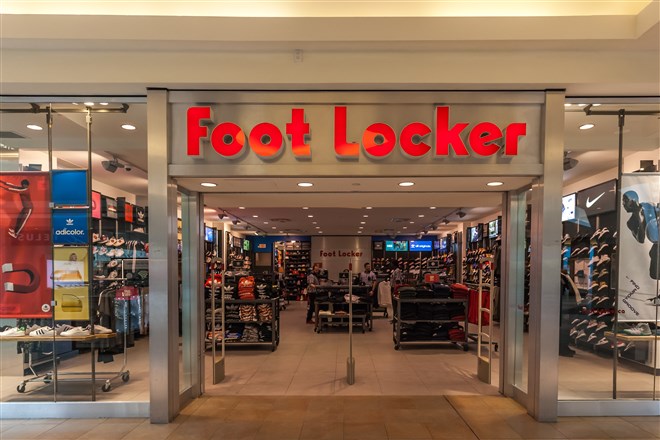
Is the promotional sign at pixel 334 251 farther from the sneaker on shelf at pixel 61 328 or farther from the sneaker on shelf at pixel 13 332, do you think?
the sneaker on shelf at pixel 13 332

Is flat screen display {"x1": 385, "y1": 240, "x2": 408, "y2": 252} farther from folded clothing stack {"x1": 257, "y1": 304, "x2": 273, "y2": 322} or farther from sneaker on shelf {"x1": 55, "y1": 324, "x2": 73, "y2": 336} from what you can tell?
sneaker on shelf {"x1": 55, "y1": 324, "x2": 73, "y2": 336}

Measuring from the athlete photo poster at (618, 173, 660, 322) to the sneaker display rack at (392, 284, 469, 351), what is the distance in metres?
3.28

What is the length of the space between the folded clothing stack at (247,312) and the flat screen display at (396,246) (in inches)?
615

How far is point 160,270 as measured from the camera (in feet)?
12.8

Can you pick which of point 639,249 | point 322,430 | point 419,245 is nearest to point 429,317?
point 639,249

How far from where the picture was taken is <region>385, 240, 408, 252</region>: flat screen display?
2225cm

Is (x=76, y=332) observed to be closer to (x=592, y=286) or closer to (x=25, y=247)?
(x=25, y=247)

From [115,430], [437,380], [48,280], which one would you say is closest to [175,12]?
[48,280]

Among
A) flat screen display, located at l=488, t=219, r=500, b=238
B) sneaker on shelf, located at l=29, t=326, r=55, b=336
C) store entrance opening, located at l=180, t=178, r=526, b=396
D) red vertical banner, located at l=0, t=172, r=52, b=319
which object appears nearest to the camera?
red vertical banner, located at l=0, t=172, r=52, b=319

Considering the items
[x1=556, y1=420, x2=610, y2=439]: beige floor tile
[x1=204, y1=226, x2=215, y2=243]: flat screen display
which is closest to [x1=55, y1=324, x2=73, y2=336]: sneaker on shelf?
[x1=556, y1=420, x2=610, y2=439]: beige floor tile

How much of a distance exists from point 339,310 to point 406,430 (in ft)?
19.0

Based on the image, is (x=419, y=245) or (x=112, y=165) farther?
(x=419, y=245)

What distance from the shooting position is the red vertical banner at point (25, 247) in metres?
4.28

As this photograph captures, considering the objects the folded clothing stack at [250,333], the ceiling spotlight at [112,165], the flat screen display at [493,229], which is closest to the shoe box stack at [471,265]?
the flat screen display at [493,229]
